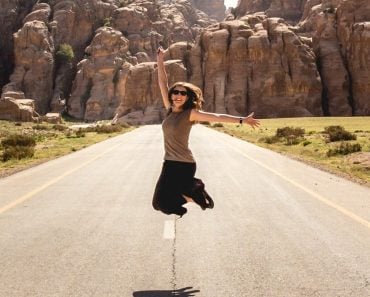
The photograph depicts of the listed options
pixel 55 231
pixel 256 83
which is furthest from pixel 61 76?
pixel 55 231

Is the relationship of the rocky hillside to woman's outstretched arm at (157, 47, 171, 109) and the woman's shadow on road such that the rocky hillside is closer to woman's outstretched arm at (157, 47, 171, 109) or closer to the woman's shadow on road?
woman's outstretched arm at (157, 47, 171, 109)

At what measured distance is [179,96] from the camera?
609 centimetres

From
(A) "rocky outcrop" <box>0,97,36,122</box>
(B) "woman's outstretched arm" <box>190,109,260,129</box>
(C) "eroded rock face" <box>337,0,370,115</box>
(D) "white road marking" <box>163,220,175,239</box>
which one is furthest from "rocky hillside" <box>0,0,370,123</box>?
(B) "woman's outstretched arm" <box>190,109,260,129</box>

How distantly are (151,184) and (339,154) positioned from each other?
40.2ft

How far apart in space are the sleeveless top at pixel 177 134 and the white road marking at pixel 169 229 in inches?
54.7

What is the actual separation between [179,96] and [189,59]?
333 feet

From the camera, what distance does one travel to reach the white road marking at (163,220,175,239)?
7082 mm

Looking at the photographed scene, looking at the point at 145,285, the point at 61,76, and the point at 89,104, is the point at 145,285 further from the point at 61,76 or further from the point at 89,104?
the point at 61,76

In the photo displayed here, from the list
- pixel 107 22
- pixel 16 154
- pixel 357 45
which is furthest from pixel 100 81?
pixel 16 154

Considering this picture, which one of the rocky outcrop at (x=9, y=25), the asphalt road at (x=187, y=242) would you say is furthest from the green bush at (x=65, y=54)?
the asphalt road at (x=187, y=242)

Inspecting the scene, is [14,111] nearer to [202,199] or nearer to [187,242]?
[187,242]

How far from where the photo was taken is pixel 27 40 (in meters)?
114

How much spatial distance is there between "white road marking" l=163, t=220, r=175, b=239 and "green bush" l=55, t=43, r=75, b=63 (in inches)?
4544

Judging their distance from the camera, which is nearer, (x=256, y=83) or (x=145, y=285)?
(x=145, y=285)
